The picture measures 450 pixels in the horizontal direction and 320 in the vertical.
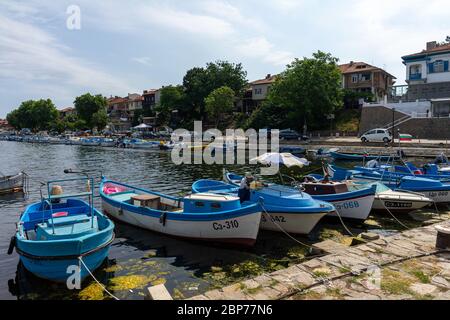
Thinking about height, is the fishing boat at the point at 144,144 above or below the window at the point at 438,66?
below

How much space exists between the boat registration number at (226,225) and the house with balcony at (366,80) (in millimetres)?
59678

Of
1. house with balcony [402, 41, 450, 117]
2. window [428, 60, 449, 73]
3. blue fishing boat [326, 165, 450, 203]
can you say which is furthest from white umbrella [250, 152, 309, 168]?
window [428, 60, 449, 73]

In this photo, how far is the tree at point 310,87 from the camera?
5550 cm

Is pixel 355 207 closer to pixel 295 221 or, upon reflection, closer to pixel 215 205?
pixel 295 221

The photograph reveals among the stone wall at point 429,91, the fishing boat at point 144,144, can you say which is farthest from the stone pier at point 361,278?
the fishing boat at point 144,144

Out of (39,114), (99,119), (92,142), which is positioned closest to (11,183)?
(92,142)

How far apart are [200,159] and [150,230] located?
107 ft

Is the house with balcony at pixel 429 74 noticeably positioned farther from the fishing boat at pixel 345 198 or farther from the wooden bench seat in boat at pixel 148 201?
the wooden bench seat in boat at pixel 148 201

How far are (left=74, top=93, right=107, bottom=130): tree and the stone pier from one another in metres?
105

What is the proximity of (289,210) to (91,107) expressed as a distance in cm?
10715

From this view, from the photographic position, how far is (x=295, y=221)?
14.1 m

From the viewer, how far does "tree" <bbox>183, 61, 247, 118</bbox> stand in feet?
277

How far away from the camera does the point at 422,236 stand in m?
12.5
